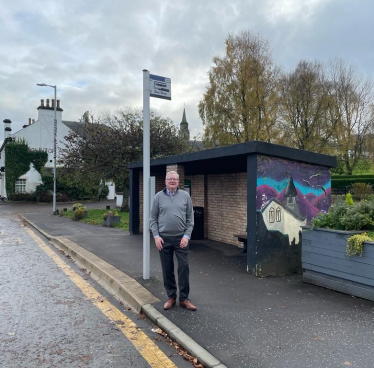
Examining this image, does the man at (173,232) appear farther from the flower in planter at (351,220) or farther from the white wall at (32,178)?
the white wall at (32,178)

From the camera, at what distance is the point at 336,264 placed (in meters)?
5.50

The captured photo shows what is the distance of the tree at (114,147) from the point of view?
70.1 ft

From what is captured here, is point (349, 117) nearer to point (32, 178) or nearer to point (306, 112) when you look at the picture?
point (306, 112)

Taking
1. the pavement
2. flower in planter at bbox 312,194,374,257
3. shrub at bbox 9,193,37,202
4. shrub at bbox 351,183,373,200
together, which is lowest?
the pavement

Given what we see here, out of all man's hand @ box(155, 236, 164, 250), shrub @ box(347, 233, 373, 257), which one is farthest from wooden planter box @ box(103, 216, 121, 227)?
shrub @ box(347, 233, 373, 257)

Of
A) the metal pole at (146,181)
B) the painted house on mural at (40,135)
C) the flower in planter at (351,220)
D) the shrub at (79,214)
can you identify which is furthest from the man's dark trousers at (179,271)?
the painted house on mural at (40,135)

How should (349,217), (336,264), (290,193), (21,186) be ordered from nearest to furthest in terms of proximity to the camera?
1. (336,264)
2. (349,217)
3. (290,193)
4. (21,186)

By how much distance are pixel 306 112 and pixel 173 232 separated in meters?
29.4

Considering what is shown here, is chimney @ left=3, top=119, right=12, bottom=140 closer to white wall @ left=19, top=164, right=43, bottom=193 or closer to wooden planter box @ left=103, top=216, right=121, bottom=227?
white wall @ left=19, top=164, right=43, bottom=193

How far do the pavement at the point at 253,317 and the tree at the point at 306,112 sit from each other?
84.6ft

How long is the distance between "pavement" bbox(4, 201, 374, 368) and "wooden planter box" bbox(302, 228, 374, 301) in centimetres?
15

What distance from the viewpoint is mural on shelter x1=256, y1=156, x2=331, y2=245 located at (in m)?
6.54

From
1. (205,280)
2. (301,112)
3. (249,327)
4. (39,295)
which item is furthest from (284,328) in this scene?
(301,112)

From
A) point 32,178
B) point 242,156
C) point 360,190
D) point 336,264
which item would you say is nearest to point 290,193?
point 242,156
